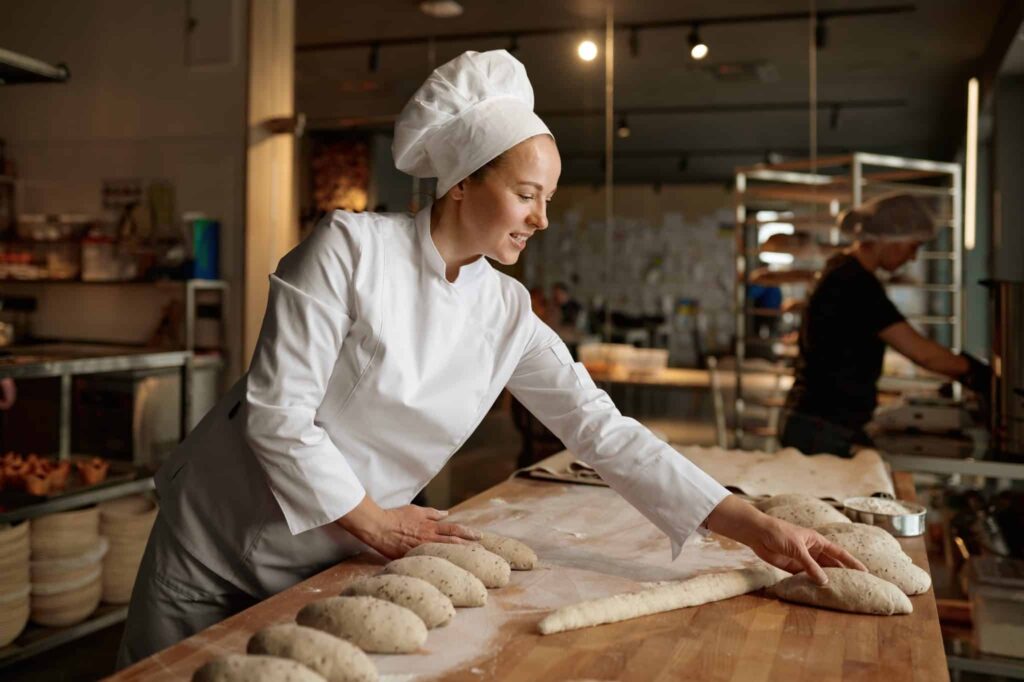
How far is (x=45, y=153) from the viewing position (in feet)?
17.3

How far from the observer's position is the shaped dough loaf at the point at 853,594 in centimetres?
129

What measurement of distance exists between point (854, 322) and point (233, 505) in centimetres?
238

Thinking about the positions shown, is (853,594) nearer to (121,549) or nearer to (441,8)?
(121,549)

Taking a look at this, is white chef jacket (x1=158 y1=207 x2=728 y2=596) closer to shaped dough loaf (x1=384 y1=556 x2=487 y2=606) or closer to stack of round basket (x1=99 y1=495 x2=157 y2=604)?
shaped dough loaf (x1=384 y1=556 x2=487 y2=606)

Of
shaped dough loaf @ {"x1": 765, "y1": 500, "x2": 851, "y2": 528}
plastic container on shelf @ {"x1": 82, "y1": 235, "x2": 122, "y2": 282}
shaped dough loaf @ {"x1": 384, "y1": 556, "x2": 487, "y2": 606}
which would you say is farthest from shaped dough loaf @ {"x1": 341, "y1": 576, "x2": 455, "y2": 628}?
plastic container on shelf @ {"x1": 82, "y1": 235, "x2": 122, "y2": 282}

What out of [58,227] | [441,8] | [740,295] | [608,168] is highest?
[441,8]

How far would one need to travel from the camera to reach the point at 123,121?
5.08m

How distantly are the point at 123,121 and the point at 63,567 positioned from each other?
9.56 ft

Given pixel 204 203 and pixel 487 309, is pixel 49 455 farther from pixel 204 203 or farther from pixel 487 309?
pixel 487 309

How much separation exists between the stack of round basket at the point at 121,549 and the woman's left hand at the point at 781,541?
261cm

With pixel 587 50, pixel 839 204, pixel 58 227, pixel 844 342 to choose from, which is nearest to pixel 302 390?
pixel 844 342

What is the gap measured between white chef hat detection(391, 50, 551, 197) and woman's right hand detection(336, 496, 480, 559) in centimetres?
55

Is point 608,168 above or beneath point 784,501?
above

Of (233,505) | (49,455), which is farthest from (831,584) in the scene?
(49,455)
